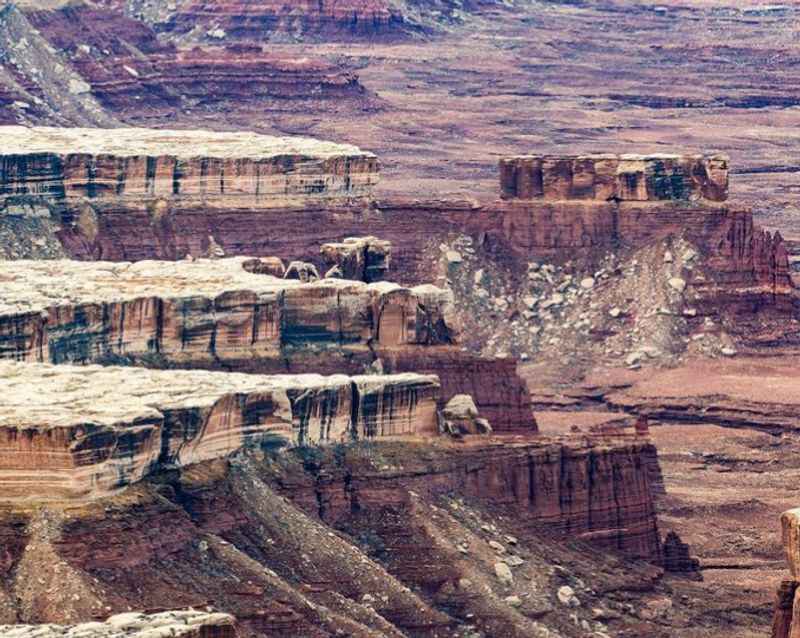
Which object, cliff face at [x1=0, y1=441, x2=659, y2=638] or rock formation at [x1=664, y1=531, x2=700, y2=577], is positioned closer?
cliff face at [x1=0, y1=441, x2=659, y2=638]

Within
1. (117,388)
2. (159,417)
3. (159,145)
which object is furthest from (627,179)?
(159,417)

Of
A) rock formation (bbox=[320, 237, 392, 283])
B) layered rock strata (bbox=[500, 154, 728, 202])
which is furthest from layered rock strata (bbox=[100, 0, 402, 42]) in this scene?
rock formation (bbox=[320, 237, 392, 283])

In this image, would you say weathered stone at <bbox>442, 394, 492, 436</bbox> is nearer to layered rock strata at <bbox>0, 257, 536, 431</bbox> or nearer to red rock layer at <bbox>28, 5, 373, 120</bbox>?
layered rock strata at <bbox>0, 257, 536, 431</bbox>

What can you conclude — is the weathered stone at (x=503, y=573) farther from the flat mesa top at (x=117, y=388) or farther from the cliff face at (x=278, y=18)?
the cliff face at (x=278, y=18)

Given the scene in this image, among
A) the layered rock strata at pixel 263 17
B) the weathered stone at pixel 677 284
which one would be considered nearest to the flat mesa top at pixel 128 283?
the weathered stone at pixel 677 284

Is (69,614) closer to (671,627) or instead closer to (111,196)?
(671,627)

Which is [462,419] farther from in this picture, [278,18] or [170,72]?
[278,18]

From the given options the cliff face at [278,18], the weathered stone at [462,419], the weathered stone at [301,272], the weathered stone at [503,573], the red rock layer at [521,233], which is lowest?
the weathered stone at [503,573]
